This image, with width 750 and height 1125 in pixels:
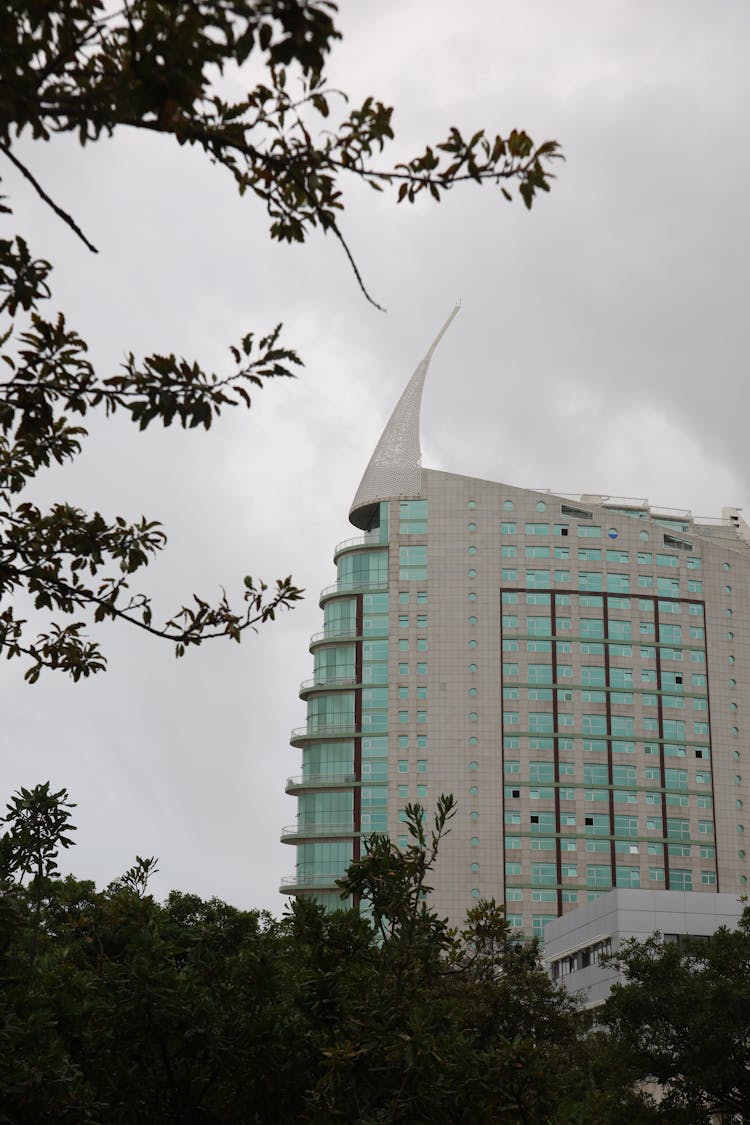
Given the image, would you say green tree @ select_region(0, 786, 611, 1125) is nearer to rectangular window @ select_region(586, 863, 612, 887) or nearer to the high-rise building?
the high-rise building

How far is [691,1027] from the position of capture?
36.6 m

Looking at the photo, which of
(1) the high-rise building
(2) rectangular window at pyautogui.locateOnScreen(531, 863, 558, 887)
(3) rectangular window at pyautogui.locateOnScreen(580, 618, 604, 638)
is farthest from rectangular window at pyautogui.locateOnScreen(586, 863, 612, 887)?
(3) rectangular window at pyautogui.locateOnScreen(580, 618, 604, 638)

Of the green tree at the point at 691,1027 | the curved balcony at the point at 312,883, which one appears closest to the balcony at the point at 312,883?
the curved balcony at the point at 312,883

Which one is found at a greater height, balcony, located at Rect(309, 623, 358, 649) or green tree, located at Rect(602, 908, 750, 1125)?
balcony, located at Rect(309, 623, 358, 649)

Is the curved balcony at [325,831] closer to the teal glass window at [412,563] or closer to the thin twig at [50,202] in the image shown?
the teal glass window at [412,563]

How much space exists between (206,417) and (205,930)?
897 cm

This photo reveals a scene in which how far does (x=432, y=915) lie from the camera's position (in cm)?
1222

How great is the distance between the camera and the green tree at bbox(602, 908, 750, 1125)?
119 ft

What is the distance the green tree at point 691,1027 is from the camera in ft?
119

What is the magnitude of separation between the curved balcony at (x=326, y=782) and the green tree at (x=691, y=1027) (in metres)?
59.5

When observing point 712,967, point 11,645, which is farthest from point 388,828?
point 11,645

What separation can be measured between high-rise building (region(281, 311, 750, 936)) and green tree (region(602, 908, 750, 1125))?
189 feet

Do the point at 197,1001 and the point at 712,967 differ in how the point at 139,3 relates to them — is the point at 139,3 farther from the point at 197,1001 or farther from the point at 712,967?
the point at 712,967

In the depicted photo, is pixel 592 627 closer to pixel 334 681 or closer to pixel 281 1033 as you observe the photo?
pixel 334 681
